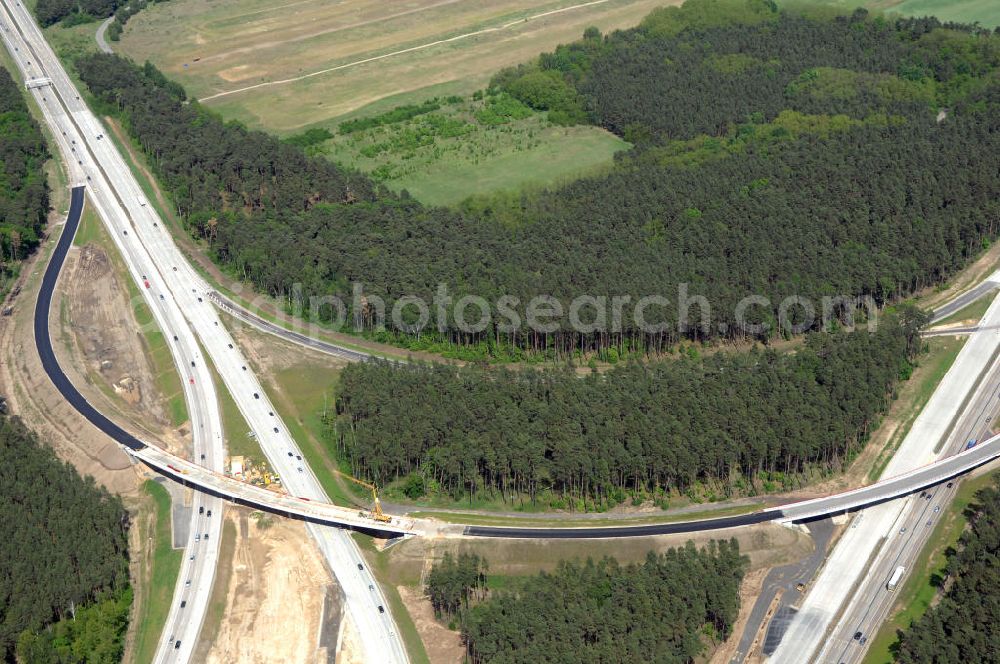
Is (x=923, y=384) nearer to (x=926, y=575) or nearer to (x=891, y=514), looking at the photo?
(x=891, y=514)

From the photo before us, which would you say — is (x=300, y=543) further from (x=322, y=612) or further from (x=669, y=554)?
(x=669, y=554)

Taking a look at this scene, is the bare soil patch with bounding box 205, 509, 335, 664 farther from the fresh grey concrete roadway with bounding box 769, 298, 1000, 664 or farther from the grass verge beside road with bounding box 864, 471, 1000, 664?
the grass verge beside road with bounding box 864, 471, 1000, 664

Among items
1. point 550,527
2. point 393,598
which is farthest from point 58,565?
point 550,527

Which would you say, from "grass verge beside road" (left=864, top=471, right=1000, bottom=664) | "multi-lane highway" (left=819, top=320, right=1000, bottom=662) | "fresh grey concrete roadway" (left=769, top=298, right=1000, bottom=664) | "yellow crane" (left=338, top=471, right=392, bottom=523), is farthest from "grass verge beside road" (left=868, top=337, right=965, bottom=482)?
"yellow crane" (left=338, top=471, right=392, bottom=523)

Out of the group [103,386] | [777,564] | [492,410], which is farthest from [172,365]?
[777,564]

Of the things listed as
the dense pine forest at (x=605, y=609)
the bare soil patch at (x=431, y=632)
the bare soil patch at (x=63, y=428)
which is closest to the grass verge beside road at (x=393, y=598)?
the bare soil patch at (x=431, y=632)

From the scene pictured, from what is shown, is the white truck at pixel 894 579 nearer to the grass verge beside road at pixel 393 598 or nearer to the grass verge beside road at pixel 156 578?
the grass verge beside road at pixel 393 598
